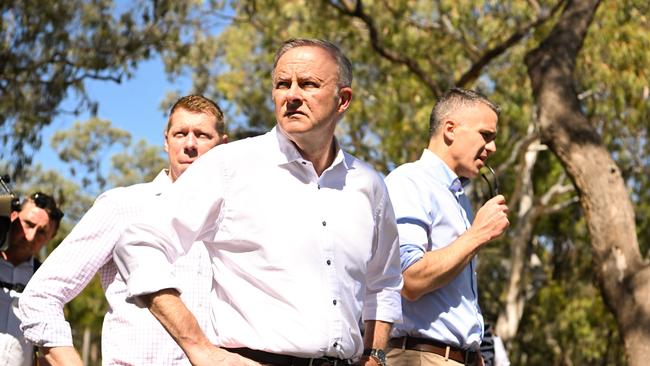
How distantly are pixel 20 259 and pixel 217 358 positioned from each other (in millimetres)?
3269

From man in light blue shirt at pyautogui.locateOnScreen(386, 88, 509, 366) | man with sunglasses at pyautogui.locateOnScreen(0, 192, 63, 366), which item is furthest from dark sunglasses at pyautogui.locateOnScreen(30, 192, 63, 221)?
man in light blue shirt at pyautogui.locateOnScreen(386, 88, 509, 366)

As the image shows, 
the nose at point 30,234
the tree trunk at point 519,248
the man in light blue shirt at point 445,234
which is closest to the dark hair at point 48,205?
the nose at point 30,234

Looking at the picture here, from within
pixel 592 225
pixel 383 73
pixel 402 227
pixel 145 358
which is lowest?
pixel 145 358

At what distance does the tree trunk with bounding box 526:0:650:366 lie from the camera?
8766mm

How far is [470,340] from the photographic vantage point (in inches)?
182

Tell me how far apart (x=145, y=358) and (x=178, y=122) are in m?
0.90

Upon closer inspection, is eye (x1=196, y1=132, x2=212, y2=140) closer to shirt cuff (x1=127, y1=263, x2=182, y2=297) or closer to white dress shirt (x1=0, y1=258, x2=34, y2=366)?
shirt cuff (x1=127, y1=263, x2=182, y2=297)

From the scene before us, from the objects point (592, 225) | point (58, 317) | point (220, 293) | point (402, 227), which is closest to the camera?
point (220, 293)

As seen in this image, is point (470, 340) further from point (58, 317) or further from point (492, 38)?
point (492, 38)

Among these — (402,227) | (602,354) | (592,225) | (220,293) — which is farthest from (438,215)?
(602,354)

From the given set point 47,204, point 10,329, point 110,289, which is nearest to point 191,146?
point 110,289

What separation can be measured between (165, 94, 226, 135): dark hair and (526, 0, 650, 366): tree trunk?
5.33 meters

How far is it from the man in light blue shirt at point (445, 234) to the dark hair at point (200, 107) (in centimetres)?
78

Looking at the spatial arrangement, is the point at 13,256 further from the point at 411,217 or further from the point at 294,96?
the point at 294,96
